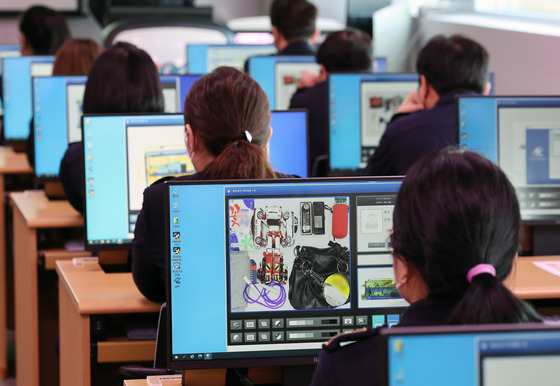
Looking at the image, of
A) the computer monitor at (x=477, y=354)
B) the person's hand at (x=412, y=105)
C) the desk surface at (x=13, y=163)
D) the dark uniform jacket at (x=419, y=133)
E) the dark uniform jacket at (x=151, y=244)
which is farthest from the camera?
the desk surface at (x=13, y=163)

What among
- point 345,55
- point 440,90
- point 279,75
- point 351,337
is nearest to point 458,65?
point 440,90

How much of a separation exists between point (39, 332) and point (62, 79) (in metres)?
1.01

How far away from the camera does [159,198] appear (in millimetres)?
2354

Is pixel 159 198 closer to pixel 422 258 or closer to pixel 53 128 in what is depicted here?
pixel 422 258

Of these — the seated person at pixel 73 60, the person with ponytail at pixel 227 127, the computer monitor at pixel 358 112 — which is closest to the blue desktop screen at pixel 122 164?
the person with ponytail at pixel 227 127

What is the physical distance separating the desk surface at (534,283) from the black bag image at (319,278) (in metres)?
0.53

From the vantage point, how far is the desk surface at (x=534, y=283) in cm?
253

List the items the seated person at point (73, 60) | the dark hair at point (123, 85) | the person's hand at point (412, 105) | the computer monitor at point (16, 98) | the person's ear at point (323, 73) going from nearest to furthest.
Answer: the dark hair at point (123, 85), the person's hand at point (412, 105), the seated person at point (73, 60), the person's ear at point (323, 73), the computer monitor at point (16, 98)

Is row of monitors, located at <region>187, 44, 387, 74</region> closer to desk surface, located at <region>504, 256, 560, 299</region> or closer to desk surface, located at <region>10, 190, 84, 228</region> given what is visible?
desk surface, located at <region>10, 190, 84, 228</region>

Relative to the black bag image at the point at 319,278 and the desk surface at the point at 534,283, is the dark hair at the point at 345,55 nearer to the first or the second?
the desk surface at the point at 534,283

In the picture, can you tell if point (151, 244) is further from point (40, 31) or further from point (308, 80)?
point (40, 31)

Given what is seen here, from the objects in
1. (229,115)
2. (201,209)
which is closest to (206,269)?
(201,209)

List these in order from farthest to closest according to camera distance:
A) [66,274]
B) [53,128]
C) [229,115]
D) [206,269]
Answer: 1. [53,128]
2. [66,274]
3. [229,115]
4. [206,269]

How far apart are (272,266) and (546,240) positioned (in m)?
1.41
